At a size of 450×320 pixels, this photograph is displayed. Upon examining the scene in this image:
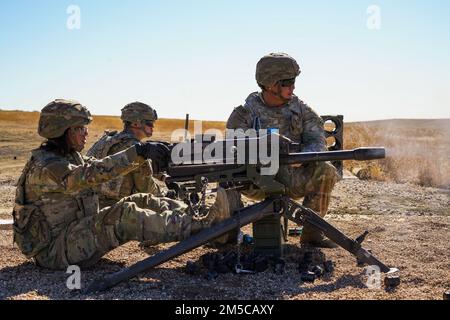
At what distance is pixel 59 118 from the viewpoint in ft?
19.0

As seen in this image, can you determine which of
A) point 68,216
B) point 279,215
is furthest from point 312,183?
point 68,216

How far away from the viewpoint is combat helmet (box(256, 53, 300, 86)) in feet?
23.8

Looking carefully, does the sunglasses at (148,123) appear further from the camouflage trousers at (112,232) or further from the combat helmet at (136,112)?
the camouflage trousers at (112,232)

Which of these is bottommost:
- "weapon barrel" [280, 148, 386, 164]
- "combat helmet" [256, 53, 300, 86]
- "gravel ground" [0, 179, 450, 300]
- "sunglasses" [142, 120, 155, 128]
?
"gravel ground" [0, 179, 450, 300]

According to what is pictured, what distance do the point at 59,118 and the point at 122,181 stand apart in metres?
2.05

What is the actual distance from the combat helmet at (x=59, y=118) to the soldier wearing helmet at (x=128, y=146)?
1697 millimetres

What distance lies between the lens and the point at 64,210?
5.89 m

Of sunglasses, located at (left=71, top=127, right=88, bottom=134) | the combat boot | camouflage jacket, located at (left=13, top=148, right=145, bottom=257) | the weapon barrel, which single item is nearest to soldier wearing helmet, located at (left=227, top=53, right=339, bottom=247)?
the weapon barrel

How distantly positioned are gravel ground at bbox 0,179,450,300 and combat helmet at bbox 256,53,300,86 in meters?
1.99

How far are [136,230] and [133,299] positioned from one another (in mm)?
885

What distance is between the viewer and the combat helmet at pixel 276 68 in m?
7.25

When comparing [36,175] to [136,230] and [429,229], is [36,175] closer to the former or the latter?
[136,230]

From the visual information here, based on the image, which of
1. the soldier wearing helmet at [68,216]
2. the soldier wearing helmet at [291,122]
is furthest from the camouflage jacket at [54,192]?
the soldier wearing helmet at [291,122]

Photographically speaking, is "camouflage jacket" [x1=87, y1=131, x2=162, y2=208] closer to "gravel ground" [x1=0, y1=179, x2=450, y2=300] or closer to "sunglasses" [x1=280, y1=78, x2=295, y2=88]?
"gravel ground" [x1=0, y1=179, x2=450, y2=300]
